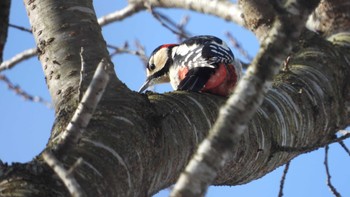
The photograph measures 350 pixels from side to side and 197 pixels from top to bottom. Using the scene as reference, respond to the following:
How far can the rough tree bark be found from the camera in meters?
1.71

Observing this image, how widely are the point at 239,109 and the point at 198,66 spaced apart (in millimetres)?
1835

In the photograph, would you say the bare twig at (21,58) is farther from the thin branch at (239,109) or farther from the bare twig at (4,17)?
the thin branch at (239,109)

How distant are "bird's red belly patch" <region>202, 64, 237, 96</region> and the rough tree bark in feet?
0.83

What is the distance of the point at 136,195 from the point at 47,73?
0.75 metres

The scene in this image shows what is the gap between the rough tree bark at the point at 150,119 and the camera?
171 cm

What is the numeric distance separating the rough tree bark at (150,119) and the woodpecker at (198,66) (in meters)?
0.30

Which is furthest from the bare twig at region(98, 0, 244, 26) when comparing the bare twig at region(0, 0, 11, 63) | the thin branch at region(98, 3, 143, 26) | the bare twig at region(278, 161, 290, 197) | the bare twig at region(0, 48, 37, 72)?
the bare twig at region(0, 0, 11, 63)

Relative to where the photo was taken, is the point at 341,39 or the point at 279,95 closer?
the point at 279,95

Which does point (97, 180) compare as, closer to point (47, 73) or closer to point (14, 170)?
point (14, 170)

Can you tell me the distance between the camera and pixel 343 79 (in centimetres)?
290

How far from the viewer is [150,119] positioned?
2.04 metres

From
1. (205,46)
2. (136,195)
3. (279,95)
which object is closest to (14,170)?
(136,195)

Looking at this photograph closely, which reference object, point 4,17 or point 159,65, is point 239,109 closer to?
point 4,17

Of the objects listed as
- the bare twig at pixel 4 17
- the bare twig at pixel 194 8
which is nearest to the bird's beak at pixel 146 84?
the bare twig at pixel 194 8
